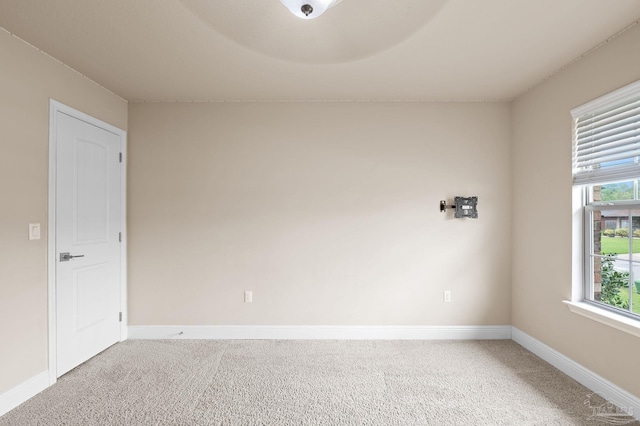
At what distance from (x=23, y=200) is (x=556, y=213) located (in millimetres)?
4015

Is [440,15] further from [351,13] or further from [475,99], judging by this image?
[475,99]

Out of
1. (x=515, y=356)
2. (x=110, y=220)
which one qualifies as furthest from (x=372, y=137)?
(x=110, y=220)

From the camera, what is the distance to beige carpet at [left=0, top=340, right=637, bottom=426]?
6.41 feet

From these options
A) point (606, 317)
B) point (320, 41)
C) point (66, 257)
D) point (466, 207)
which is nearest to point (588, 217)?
point (606, 317)

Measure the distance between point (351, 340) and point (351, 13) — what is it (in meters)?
2.79

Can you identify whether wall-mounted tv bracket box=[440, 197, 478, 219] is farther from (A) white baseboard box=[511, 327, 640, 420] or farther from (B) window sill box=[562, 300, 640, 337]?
(A) white baseboard box=[511, 327, 640, 420]

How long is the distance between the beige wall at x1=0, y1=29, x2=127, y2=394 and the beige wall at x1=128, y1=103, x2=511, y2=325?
3.08ft

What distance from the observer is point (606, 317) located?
80.9 inches

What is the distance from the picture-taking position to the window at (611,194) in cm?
201

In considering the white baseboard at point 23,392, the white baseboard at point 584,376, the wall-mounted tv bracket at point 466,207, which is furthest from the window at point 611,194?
the white baseboard at point 23,392

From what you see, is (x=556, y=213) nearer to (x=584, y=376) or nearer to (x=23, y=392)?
(x=584, y=376)

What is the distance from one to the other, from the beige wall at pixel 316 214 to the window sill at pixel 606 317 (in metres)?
0.86

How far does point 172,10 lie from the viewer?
1.80 metres

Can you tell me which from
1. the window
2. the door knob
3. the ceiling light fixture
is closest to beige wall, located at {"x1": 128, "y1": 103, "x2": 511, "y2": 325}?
the door knob
